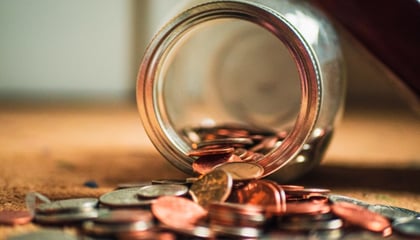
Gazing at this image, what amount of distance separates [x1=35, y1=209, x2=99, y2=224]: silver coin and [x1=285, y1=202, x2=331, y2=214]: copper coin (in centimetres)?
25

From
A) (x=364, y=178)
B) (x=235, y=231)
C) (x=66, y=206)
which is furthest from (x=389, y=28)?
(x=66, y=206)

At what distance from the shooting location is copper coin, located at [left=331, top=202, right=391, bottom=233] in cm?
68

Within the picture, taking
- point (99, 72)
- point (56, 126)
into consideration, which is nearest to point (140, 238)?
point (56, 126)

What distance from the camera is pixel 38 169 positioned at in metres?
1.13

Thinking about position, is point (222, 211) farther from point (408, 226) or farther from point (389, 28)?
point (389, 28)

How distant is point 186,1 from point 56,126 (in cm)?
99

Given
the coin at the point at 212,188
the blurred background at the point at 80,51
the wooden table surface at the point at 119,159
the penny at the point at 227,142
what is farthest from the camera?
the blurred background at the point at 80,51

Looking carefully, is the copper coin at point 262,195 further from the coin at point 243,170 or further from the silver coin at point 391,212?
the silver coin at point 391,212

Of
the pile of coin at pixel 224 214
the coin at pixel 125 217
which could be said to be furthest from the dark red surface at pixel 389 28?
the coin at pixel 125 217

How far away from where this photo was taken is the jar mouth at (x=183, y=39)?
82cm

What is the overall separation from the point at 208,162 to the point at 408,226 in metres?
0.30

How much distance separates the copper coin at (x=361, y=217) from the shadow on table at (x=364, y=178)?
0.29 metres

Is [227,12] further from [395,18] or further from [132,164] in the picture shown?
[132,164]

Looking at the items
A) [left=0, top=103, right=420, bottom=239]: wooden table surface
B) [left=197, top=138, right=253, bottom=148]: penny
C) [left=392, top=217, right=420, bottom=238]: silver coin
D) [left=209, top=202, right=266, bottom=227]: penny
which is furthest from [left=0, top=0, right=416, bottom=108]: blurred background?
[left=209, top=202, right=266, bottom=227]: penny
